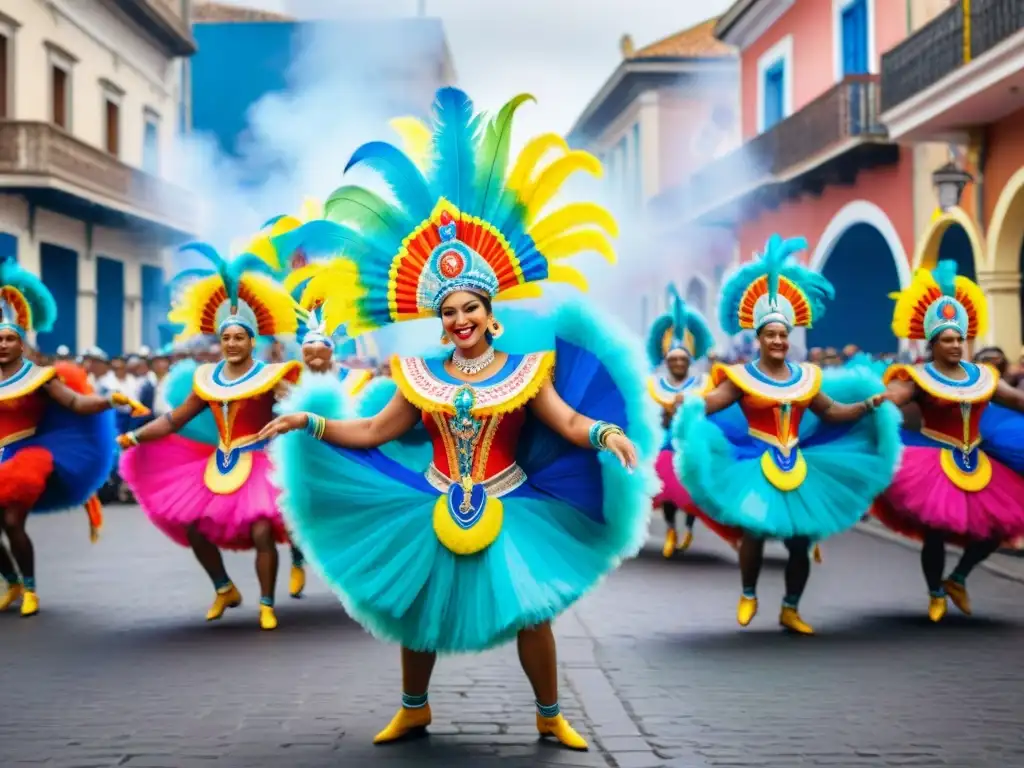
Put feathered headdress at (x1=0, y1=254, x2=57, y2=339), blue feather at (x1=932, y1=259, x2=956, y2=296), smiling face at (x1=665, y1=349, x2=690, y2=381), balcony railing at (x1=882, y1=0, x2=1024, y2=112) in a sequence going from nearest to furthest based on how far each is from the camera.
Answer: blue feather at (x1=932, y1=259, x2=956, y2=296) → feathered headdress at (x1=0, y1=254, x2=57, y2=339) → smiling face at (x1=665, y1=349, x2=690, y2=381) → balcony railing at (x1=882, y1=0, x2=1024, y2=112)

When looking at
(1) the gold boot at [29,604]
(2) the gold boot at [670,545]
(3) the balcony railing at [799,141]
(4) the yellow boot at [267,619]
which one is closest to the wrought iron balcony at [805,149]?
(3) the balcony railing at [799,141]

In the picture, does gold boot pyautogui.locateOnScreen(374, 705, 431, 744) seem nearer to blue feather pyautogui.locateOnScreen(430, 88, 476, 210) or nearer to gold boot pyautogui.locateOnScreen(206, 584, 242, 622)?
blue feather pyautogui.locateOnScreen(430, 88, 476, 210)

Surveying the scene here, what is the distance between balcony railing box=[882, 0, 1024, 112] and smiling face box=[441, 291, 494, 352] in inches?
453

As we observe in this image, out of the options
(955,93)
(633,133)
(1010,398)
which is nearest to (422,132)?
(1010,398)

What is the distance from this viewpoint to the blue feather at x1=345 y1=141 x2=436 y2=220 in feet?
20.8

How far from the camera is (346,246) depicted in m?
6.46

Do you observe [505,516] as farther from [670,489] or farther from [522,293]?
[670,489]

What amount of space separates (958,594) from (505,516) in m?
4.38

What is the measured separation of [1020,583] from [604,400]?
6.32 m

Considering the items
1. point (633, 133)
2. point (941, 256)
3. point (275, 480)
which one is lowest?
point (275, 480)

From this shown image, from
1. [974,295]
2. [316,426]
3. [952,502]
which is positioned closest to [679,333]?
[974,295]

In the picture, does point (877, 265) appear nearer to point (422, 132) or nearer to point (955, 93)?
point (955, 93)

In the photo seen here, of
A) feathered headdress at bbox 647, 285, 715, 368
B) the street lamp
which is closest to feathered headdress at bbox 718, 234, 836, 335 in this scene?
feathered headdress at bbox 647, 285, 715, 368

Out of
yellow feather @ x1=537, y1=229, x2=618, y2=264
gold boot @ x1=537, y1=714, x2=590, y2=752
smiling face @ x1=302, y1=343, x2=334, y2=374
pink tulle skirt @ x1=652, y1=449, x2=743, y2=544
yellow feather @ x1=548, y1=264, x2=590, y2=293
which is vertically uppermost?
yellow feather @ x1=537, y1=229, x2=618, y2=264
